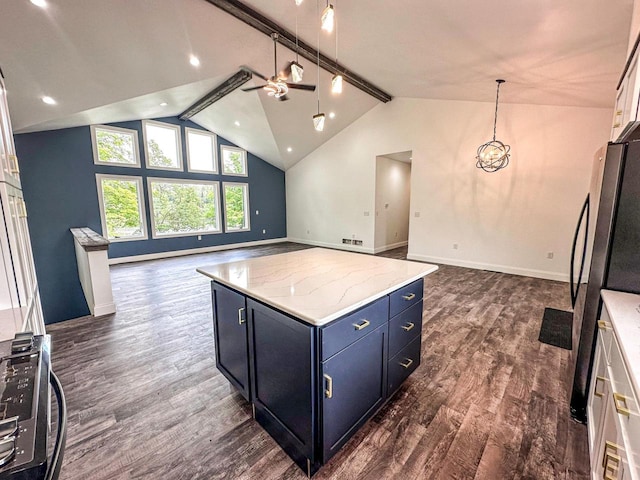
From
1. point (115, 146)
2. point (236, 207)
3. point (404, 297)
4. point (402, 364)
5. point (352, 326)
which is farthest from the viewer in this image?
point (236, 207)

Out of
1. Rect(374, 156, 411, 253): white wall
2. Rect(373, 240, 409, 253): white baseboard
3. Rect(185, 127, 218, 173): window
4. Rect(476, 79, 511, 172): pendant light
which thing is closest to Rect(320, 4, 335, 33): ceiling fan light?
Rect(476, 79, 511, 172): pendant light

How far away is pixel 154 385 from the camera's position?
210 centimetres

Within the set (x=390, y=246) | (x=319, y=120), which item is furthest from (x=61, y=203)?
(x=390, y=246)

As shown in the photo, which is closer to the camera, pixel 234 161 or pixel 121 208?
pixel 121 208

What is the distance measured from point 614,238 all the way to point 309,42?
439 centimetres

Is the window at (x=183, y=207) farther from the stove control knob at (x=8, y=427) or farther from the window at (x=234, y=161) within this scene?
the stove control knob at (x=8, y=427)

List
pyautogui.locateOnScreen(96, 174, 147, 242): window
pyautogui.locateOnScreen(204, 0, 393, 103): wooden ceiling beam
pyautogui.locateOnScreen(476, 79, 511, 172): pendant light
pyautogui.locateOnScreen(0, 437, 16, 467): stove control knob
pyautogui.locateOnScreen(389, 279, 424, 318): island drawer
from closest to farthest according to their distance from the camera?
pyautogui.locateOnScreen(0, 437, 16, 467): stove control knob, pyautogui.locateOnScreen(389, 279, 424, 318): island drawer, pyautogui.locateOnScreen(204, 0, 393, 103): wooden ceiling beam, pyautogui.locateOnScreen(476, 79, 511, 172): pendant light, pyautogui.locateOnScreen(96, 174, 147, 242): window

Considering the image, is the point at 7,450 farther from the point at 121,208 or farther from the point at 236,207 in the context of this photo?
the point at 236,207

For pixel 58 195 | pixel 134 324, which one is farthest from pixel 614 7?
pixel 58 195

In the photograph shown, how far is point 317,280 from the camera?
1681 mm

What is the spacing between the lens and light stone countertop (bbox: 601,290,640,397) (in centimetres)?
88

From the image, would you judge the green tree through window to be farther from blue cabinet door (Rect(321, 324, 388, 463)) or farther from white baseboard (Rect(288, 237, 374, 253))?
blue cabinet door (Rect(321, 324, 388, 463))

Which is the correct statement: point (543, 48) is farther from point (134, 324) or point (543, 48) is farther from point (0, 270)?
point (134, 324)

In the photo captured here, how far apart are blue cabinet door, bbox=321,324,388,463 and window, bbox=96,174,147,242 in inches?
270
